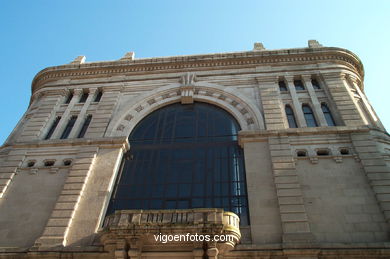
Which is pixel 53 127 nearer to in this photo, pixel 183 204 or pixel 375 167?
pixel 183 204

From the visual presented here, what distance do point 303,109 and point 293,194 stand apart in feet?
31.6

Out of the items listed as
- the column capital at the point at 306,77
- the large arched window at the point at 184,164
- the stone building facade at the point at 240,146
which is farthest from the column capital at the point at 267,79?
the large arched window at the point at 184,164

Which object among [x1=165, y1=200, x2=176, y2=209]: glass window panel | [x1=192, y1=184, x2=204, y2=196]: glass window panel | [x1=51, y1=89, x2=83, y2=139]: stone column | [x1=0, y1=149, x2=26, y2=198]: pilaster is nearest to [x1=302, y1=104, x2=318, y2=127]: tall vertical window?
[x1=192, y1=184, x2=204, y2=196]: glass window panel

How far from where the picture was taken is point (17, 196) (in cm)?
2112

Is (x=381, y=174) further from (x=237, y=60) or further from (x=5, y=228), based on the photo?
(x=5, y=228)

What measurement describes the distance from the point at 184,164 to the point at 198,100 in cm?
759

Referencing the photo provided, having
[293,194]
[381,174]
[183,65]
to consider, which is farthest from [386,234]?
[183,65]

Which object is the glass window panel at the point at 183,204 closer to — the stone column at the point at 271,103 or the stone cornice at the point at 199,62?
the stone column at the point at 271,103

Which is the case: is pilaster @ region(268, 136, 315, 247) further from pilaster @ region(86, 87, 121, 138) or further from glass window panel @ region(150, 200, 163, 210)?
pilaster @ region(86, 87, 121, 138)

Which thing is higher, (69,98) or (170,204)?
(69,98)

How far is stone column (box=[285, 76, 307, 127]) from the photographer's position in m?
23.8

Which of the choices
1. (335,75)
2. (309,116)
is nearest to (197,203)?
(309,116)

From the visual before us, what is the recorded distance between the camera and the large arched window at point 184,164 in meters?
20.1

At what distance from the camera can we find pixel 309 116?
2502 cm
